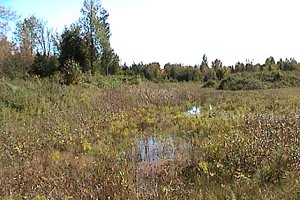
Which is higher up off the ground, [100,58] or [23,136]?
[100,58]

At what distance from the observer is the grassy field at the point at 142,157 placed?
5465 millimetres

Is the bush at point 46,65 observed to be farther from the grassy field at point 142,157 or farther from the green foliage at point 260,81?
the grassy field at point 142,157

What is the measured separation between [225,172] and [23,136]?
19.2ft

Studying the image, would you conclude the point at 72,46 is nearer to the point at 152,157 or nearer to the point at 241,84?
the point at 241,84

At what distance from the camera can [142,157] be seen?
8148 mm

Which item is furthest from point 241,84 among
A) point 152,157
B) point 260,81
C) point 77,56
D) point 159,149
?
point 152,157

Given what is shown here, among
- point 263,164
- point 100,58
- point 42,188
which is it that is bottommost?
point 42,188

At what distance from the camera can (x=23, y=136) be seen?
31.4 ft

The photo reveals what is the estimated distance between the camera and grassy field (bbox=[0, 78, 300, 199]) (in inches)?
215

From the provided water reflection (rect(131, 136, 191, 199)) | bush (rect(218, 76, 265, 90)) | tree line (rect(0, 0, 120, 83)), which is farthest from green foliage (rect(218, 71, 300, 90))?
water reflection (rect(131, 136, 191, 199))

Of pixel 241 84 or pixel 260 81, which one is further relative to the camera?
pixel 260 81

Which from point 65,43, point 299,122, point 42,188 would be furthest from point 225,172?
point 65,43

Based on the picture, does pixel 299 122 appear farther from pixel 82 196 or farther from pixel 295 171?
pixel 82 196

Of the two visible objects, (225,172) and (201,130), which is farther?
(201,130)
